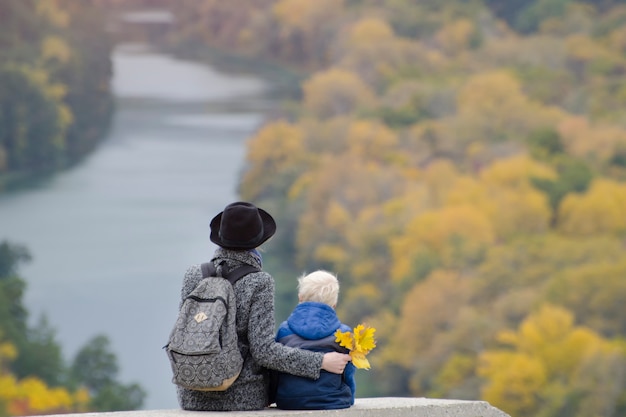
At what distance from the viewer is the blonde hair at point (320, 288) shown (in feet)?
12.9

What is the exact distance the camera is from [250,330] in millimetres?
3852

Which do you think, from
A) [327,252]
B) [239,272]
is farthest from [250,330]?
[327,252]

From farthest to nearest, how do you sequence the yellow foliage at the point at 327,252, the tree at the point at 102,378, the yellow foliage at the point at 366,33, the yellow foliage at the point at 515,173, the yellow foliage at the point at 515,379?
the yellow foliage at the point at 366,33, the yellow foliage at the point at 515,173, the yellow foliage at the point at 327,252, the tree at the point at 102,378, the yellow foliage at the point at 515,379

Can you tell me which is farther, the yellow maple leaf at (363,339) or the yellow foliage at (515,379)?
the yellow foliage at (515,379)

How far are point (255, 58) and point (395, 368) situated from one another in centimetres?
1243

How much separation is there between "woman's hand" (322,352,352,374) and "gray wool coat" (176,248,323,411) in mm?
21

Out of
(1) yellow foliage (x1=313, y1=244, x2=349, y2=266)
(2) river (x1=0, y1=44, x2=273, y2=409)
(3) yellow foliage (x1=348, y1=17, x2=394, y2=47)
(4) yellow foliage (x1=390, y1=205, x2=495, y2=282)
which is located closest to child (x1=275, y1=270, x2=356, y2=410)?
(2) river (x1=0, y1=44, x2=273, y2=409)

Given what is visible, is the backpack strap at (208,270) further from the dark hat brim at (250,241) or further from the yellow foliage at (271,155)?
the yellow foliage at (271,155)

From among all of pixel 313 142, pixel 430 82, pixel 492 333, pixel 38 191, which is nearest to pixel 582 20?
Answer: pixel 430 82

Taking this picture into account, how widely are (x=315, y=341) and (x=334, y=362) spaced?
12 cm

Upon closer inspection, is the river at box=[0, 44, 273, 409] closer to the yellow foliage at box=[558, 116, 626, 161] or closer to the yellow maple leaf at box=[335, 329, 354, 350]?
the yellow foliage at box=[558, 116, 626, 161]

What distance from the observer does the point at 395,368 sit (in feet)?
103

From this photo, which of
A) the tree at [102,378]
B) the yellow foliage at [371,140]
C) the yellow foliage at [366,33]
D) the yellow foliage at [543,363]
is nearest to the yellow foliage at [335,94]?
the yellow foliage at [371,140]

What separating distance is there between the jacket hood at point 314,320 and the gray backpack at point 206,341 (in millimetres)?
283
